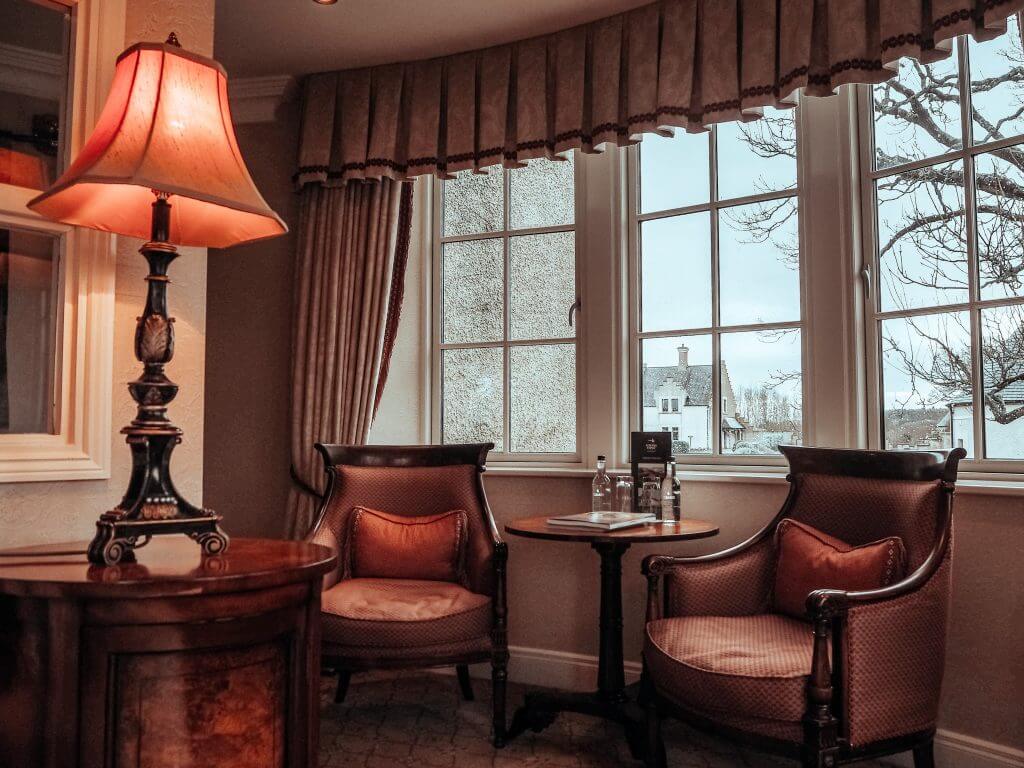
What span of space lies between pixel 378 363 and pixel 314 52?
4.56 ft

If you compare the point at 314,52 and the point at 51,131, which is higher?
the point at 314,52

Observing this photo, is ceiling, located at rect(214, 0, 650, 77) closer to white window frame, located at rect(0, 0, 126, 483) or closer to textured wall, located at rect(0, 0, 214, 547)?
textured wall, located at rect(0, 0, 214, 547)

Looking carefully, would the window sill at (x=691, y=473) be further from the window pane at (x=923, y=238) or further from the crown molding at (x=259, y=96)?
the crown molding at (x=259, y=96)

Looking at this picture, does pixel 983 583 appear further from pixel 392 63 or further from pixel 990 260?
pixel 392 63

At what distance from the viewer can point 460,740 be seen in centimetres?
273

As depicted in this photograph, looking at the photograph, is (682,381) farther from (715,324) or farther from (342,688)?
(342,688)

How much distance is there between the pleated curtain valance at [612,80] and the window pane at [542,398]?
2.73ft

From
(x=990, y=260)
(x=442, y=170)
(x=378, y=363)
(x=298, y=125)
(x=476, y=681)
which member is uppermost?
(x=298, y=125)

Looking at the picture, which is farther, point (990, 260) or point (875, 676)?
point (990, 260)

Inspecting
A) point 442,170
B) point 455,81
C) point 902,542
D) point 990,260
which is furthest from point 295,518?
point 990,260

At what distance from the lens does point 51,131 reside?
1965 mm

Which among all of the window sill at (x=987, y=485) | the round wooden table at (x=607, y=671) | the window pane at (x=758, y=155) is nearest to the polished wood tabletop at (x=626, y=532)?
the round wooden table at (x=607, y=671)

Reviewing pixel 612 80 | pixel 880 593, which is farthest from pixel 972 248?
pixel 612 80

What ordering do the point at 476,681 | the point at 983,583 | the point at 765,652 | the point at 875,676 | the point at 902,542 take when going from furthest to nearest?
the point at 476,681, the point at 983,583, the point at 902,542, the point at 765,652, the point at 875,676
